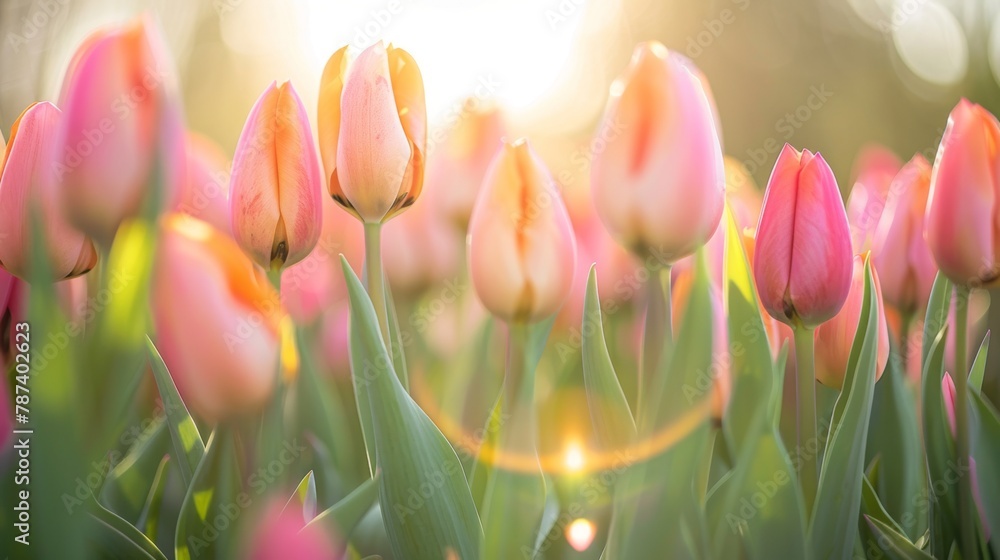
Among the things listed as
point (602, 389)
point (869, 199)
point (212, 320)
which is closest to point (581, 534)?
point (602, 389)

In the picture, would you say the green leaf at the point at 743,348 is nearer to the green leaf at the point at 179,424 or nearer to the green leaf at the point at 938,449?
the green leaf at the point at 938,449

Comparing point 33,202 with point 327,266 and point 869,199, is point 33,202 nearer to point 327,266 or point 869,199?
point 327,266

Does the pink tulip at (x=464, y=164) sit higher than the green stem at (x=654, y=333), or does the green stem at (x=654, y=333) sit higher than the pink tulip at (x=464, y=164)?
the pink tulip at (x=464, y=164)

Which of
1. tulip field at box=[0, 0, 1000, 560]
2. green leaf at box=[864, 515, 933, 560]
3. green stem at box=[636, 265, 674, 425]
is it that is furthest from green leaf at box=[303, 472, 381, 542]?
green leaf at box=[864, 515, 933, 560]

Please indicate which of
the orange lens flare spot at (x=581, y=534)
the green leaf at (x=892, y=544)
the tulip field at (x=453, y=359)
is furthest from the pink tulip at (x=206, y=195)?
the green leaf at (x=892, y=544)

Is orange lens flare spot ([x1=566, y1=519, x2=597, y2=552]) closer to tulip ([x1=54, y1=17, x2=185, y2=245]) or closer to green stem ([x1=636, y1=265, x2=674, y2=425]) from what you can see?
green stem ([x1=636, y1=265, x2=674, y2=425])
